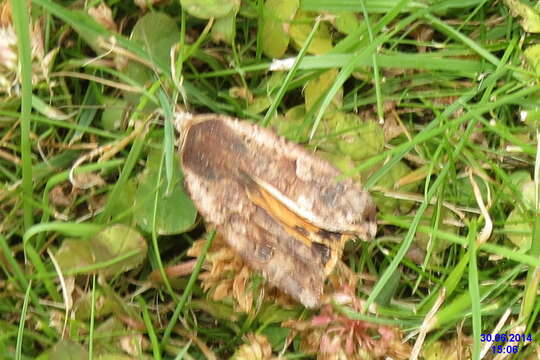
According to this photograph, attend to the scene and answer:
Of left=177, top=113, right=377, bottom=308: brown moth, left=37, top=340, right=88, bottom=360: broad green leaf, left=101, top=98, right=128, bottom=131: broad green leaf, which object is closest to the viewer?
left=177, top=113, right=377, bottom=308: brown moth

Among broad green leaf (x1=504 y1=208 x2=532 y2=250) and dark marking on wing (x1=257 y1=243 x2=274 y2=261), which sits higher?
dark marking on wing (x1=257 y1=243 x2=274 y2=261)

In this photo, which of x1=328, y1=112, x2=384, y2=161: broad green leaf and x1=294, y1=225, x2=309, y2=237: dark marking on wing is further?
x1=328, y1=112, x2=384, y2=161: broad green leaf

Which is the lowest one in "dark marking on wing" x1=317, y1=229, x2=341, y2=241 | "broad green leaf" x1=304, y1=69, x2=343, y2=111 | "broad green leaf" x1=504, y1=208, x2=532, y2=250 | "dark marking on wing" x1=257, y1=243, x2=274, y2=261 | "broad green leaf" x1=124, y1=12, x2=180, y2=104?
"broad green leaf" x1=504, y1=208, x2=532, y2=250

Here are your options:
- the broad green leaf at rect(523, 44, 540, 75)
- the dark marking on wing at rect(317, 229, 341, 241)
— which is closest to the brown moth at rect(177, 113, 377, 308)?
the dark marking on wing at rect(317, 229, 341, 241)

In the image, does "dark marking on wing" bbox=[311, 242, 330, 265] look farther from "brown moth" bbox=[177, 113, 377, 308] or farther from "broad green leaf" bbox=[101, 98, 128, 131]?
"broad green leaf" bbox=[101, 98, 128, 131]

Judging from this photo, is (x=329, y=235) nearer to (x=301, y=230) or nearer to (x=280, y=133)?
(x=301, y=230)

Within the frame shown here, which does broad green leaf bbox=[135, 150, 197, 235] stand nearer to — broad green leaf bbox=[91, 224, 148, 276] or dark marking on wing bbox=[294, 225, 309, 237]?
broad green leaf bbox=[91, 224, 148, 276]

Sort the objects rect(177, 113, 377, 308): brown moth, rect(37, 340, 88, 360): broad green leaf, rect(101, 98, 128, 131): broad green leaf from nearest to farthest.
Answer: rect(177, 113, 377, 308): brown moth < rect(37, 340, 88, 360): broad green leaf < rect(101, 98, 128, 131): broad green leaf

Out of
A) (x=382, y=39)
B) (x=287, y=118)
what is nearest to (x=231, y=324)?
(x=287, y=118)
